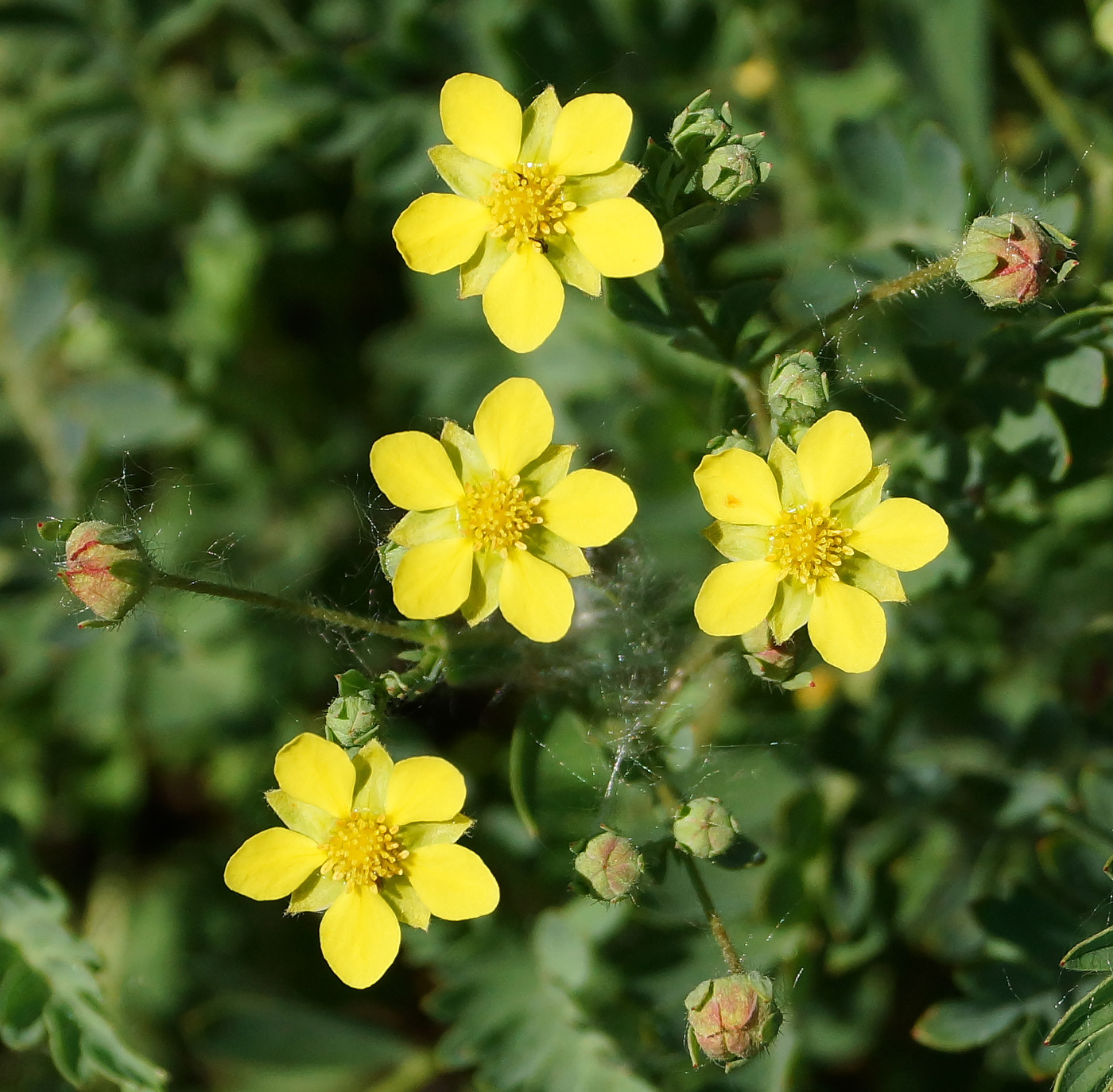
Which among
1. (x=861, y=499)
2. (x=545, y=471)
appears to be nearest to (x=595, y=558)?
(x=545, y=471)

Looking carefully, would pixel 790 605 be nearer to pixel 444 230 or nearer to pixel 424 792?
pixel 424 792

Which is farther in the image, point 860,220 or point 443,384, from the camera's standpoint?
point 443,384

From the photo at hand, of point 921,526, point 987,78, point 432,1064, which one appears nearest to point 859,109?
point 987,78

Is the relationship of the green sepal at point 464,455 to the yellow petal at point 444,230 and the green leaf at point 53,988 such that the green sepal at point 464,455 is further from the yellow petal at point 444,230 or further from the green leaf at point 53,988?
the green leaf at point 53,988

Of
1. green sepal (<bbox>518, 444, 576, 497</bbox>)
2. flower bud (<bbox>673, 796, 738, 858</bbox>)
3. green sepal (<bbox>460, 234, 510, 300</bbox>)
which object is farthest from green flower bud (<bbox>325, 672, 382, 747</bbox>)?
green sepal (<bbox>460, 234, 510, 300</bbox>)

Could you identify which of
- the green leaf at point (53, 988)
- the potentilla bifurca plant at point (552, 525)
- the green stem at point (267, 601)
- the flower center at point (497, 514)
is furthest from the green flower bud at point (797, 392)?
the green leaf at point (53, 988)

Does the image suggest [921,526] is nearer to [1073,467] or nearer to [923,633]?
[1073,467]

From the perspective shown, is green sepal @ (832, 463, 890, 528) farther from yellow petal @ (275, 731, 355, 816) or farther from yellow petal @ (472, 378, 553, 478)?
yellow petal @ (275, 731, 355, 816)
